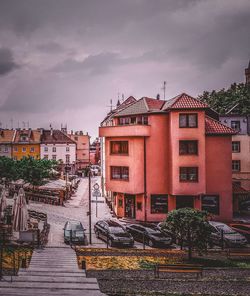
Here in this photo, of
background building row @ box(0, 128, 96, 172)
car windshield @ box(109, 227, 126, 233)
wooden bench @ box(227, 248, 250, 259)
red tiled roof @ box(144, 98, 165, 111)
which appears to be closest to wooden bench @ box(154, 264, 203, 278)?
wooden bench @ box(227, 248, 250, 259)

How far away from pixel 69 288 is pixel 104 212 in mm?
26644

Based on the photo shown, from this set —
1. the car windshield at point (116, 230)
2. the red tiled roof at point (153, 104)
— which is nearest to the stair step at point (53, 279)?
the car windshield at point (116, 230)

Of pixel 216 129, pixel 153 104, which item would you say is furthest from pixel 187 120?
pixel 153 104

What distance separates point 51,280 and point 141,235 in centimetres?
1240

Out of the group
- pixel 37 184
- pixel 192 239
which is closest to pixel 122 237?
pixel 192 239

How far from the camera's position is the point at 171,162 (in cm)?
3906

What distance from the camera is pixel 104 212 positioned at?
44562mm

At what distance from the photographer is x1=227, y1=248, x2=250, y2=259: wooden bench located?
1040 inches

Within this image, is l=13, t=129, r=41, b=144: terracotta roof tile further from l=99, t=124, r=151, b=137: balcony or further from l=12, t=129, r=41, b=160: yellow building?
l=99, t=124, r=151, b=137: balcony

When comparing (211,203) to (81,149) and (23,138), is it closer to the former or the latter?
(23,138)

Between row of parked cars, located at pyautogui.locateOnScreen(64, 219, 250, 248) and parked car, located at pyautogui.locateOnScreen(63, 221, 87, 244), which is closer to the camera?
row of parked cars, located at pyautogui.locateOnScreen(64, 219, 250, 248)

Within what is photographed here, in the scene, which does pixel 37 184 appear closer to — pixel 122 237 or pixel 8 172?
pixel 8 172

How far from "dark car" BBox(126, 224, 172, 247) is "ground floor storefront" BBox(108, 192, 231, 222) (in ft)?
24.8

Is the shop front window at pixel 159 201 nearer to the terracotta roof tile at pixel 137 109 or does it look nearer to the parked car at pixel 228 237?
the terracotta roof tile at pixel 137 109
